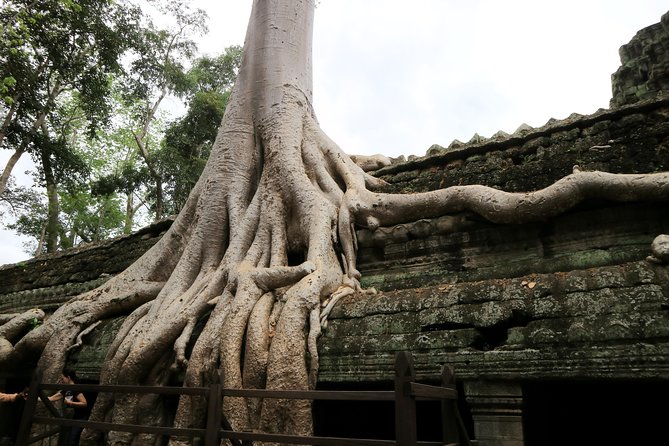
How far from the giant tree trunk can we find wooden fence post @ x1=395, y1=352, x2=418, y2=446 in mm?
1087

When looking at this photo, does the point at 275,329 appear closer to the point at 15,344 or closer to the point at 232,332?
the point at 232,332

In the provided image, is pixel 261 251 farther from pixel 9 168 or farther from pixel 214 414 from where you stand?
pixel 9 168

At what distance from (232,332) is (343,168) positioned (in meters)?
Answer: 2.16

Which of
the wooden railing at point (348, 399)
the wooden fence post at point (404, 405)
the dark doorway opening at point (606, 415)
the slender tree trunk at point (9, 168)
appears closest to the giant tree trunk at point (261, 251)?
the wooden railing at point (348, 399)

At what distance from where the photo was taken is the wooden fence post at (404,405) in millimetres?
1727

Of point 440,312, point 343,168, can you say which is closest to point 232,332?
point 440,312

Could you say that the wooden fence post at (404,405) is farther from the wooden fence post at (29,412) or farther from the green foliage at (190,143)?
the green foliage at (190,143)

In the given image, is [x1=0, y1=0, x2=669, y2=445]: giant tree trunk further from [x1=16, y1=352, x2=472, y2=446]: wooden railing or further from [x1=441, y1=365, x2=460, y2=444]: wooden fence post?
[x1=441, y1=365, x2=460, y2=444]: wooden fence post

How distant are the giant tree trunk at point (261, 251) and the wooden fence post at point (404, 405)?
3.57 feet

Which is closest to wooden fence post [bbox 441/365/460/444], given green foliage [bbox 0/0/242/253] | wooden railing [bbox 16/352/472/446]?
wooden railing [bbox 16/352/472/446]

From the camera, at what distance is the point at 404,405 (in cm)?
175

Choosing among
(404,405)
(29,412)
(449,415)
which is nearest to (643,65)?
(449,415)

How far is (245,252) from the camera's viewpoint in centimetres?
429

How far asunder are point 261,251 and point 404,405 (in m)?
2.62
